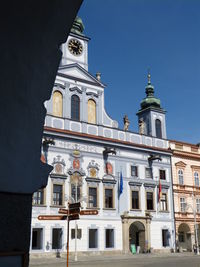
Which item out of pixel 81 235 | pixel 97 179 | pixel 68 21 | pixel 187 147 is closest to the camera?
pixel 68 21

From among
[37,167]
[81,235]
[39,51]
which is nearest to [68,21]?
[39,51]

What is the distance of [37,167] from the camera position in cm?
372

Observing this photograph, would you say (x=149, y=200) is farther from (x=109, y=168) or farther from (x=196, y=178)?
(x=196, y=178)

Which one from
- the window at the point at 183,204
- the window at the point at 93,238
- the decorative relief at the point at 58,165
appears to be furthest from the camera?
the window at the point at 183,204

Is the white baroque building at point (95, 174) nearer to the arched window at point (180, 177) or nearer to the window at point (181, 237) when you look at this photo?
the arched window at point (180, 177)

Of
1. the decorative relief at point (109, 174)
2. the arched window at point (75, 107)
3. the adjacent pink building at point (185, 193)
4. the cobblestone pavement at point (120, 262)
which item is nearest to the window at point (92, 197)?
the decorative relief at point (109, 174)

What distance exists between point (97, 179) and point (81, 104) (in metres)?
7.22

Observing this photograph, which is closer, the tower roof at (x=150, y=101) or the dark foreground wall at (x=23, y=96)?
the dark foreground wall at (x=23, y=96)

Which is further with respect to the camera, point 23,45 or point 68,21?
point 68,21

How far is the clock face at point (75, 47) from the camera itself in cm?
3661

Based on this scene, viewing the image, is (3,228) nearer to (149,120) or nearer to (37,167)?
(37,167)

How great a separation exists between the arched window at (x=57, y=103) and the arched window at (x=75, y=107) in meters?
1.17

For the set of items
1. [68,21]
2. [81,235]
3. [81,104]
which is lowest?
[81,235]

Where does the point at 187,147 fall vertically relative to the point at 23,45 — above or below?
above
